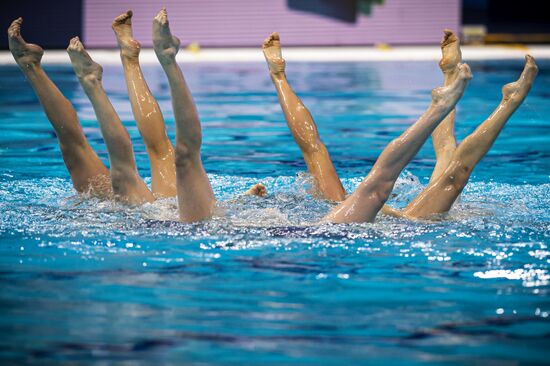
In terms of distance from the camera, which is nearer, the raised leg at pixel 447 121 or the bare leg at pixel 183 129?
the bare leg at pixel 183 129

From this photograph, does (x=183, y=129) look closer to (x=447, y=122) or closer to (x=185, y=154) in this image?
(x=185, y=154)

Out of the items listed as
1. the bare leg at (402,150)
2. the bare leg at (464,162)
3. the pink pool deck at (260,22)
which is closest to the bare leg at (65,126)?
the bare leg at (402,150)

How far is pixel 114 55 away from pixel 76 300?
12341mm

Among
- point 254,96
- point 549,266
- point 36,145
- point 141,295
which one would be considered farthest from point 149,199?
point 254,96

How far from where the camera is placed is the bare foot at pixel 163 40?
349cm

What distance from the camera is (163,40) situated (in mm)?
3512

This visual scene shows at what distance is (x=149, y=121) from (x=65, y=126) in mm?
479

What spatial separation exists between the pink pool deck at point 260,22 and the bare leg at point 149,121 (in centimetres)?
1263

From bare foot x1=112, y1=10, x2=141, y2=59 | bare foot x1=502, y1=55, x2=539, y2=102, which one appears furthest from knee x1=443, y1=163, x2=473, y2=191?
bare foot x1=112, y1=10, x2=141, y2=59

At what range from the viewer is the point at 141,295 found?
3070 millimetres

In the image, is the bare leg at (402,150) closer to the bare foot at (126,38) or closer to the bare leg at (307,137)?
the bare leg at (307,137)

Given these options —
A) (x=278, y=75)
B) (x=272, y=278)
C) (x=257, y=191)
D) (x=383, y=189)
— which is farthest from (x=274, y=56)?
(x=272, y=278)

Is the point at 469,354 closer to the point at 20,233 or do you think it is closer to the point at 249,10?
the point at 20,233

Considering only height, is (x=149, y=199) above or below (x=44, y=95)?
below
